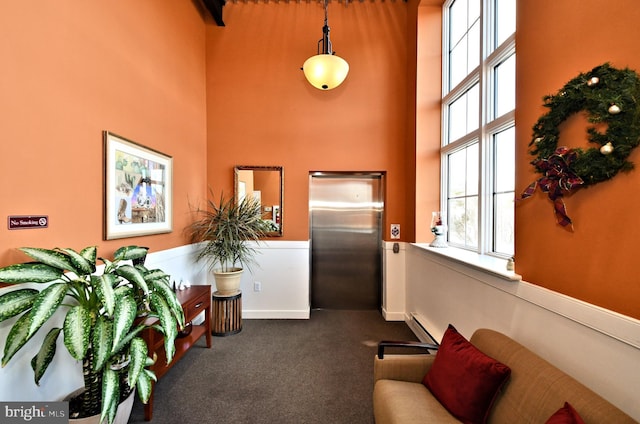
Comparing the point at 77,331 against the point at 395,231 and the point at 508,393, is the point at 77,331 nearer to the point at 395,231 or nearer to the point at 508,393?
the point at 508,393

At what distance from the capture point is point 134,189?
227 centimetres

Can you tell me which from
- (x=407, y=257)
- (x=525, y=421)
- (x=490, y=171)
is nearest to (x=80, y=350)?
(x=525, y=421)

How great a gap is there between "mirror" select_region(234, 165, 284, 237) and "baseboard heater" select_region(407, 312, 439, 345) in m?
2.06

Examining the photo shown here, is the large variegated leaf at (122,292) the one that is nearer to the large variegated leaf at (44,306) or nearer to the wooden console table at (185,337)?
the large variegated leaf at (44,306)

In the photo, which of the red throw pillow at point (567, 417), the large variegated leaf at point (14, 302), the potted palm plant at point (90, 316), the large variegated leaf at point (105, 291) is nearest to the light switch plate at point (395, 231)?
the red throw pillow at point (567, 417)

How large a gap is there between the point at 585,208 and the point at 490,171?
124cm

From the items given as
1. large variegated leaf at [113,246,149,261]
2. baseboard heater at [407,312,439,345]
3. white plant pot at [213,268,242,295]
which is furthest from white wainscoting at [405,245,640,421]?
large variegated leaf at [113,246,149,261]

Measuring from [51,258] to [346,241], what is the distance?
3.16 meters

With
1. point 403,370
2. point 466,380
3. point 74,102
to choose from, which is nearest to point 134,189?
point 74,102

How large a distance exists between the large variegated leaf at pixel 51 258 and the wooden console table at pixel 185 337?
32.9 inches

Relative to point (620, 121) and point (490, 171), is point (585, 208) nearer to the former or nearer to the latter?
point (620, 121)

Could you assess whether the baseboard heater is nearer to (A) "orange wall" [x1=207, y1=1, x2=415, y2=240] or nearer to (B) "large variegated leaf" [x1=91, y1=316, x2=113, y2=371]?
(A) "orange wall" [x1=207, y1=1, x2=415, y2=240]

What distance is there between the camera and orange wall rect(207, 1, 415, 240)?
3.65m

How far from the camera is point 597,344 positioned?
114 centimetres
